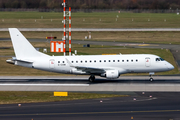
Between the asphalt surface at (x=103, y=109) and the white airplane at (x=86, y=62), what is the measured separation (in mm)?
9143

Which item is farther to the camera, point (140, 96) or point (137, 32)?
point (137, 32)

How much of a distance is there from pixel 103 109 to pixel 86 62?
585 inches

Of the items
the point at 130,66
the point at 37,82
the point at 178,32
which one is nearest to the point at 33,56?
the point at 37,82

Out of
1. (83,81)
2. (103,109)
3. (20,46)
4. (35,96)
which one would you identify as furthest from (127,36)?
(103,109)

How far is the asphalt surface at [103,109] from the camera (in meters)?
27.2

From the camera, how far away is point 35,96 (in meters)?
36.2

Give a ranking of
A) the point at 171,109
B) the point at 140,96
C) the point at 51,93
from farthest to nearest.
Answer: the point at 51,93 < the point at 140,96 < the point at 171,109

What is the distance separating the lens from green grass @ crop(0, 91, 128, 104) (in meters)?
33.7

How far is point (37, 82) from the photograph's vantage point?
44.7 metres

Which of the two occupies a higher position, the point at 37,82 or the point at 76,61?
the point at 76,61

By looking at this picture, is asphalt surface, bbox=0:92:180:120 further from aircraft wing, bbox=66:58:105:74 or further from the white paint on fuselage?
the white paint on fuselage

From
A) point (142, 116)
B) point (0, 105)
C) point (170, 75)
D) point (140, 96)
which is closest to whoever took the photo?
point (142, 116)

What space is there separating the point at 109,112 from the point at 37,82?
18.3 m

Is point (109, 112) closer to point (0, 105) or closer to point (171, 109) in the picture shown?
point (171, 109)
